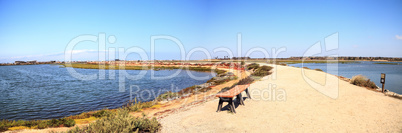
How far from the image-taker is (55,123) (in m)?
7.59

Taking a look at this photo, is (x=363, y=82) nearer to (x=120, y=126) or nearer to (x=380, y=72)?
(x=120, y=126)

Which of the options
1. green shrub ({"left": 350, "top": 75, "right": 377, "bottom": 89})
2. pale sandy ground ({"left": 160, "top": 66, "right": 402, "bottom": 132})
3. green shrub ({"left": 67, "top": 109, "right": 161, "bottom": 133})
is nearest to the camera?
green shrub ({"left": 67, "top": 109, "right": 161, "bottom": 133})

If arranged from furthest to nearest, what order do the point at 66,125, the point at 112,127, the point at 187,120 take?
the point at 66,125, the point at 187,120, the point at 112,127

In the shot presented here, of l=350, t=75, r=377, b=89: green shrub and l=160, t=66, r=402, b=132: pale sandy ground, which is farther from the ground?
l=350, t=75, r=377, b=89: green shrub

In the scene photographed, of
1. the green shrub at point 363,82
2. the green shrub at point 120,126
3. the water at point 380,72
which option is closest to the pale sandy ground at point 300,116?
the green shrub at point 120,126

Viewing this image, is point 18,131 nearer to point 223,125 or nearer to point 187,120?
point 187,120

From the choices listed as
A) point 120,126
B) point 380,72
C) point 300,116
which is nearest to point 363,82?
point 300,116

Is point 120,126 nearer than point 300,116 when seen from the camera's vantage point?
Yes

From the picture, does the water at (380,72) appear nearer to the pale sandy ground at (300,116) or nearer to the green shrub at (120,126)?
the pale sandy ground at (300,116)

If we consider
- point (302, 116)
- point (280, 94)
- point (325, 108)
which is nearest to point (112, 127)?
point (302, 116)

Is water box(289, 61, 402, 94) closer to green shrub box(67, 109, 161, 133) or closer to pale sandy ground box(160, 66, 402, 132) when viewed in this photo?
pale sandy ground box(160, 66, 402, 132)

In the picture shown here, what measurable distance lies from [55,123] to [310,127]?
947 centimetres

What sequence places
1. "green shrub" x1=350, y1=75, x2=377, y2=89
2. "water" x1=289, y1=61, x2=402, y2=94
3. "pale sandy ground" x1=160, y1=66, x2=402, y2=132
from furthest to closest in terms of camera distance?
"water" x1=289, y1=61, x2=402, y2=94
"green shrub" x1=350, y1=75, x2=377, y2=89
"pale sandy ground" x1=160, y1=66, x2=402, y2=132

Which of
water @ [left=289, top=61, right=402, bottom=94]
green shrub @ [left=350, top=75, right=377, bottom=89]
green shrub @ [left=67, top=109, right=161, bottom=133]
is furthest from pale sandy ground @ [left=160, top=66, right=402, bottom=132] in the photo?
water @ [left=289, top=61, right=402, bottom=94]
